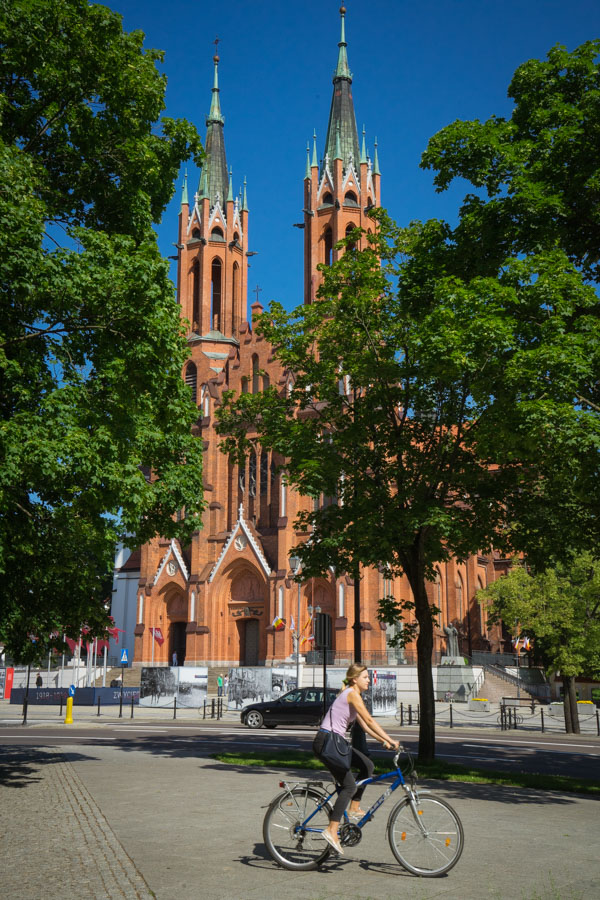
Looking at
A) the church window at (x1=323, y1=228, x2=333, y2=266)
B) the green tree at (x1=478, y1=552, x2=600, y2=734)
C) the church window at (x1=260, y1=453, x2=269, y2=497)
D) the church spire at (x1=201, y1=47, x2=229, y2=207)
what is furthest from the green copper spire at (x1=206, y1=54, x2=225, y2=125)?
the green tree at (x1=478, y1=552, x2=600, y2=734)

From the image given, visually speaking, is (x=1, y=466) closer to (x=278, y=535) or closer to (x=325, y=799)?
(x=325, y=799)

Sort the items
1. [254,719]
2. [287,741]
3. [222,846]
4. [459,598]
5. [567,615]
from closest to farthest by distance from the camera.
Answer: [222,846] < [287,741] < [254,719] < [567,615] < [459,598]

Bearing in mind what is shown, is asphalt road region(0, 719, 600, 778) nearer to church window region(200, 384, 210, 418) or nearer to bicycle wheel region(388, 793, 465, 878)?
bicycle wheel region(388, 793, 465, 878)

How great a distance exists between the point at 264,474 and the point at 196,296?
55.8ft

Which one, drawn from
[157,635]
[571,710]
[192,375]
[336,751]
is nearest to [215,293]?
[192,375]

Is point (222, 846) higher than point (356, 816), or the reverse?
point (356, 816)

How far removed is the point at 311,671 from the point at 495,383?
33.0m

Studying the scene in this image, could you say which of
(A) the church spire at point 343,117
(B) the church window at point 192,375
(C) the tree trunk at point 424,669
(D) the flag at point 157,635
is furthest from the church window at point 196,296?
(C) the tree trunk at point 424,669

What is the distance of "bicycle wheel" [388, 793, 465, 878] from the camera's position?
686 centimetres

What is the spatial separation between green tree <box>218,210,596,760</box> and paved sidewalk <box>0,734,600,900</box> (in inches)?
178

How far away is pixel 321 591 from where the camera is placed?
50.5m

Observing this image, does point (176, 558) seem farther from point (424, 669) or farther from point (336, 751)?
point (336, 751)

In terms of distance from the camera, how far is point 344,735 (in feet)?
23.4

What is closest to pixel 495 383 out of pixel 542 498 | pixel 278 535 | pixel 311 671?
pixel 542 498
